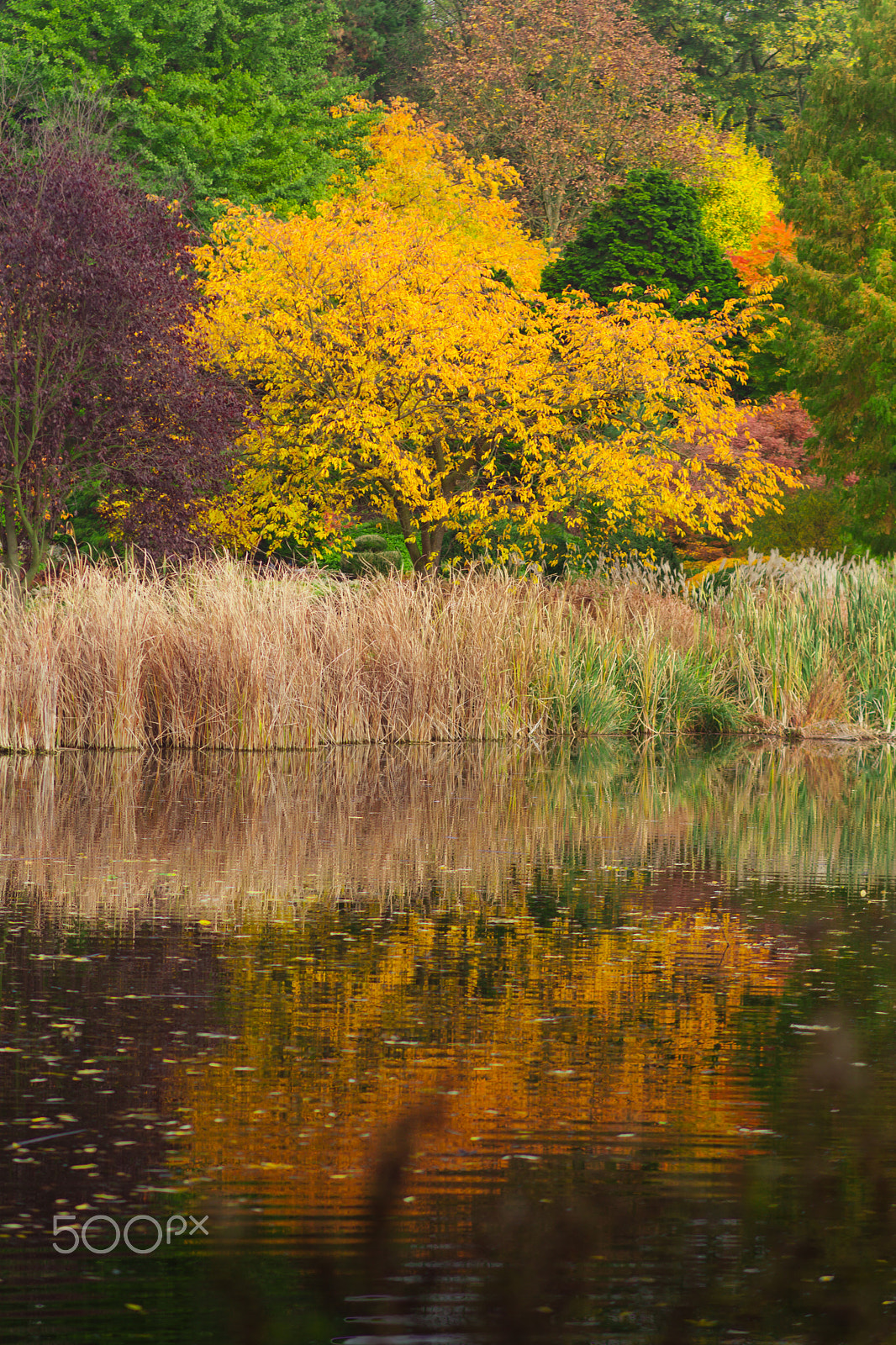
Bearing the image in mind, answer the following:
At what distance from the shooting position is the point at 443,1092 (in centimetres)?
478

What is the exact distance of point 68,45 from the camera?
35.0 meters

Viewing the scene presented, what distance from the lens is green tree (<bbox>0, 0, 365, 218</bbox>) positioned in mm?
34031

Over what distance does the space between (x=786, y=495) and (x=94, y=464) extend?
15296 mm

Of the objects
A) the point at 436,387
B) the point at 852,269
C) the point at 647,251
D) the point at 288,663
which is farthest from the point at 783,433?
the point at 288,663

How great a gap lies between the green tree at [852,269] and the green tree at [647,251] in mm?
1791

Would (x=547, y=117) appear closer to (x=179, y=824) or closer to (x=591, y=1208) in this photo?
(x=179, y=824)

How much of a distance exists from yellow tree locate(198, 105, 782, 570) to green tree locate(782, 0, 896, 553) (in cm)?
294

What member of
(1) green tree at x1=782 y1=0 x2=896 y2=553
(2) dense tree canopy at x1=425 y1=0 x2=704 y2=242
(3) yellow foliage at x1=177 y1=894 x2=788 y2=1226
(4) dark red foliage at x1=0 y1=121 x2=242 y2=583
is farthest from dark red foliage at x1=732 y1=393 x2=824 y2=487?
(3) yellow foliage at x1=177 y1=894 x2=788 y2=1226

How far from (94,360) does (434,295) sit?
6.44m

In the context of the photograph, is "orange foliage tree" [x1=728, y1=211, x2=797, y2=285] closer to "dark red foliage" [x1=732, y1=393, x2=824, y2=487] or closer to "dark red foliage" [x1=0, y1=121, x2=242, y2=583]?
"dark red foliage" [x1=732, y1=393, x2=824, y2=487]

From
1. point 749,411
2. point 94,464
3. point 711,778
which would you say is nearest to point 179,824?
point 711,778

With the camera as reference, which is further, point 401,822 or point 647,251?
point 647,251

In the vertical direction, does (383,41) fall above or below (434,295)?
above

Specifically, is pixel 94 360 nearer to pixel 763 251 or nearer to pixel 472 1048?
pixel 472 1048
